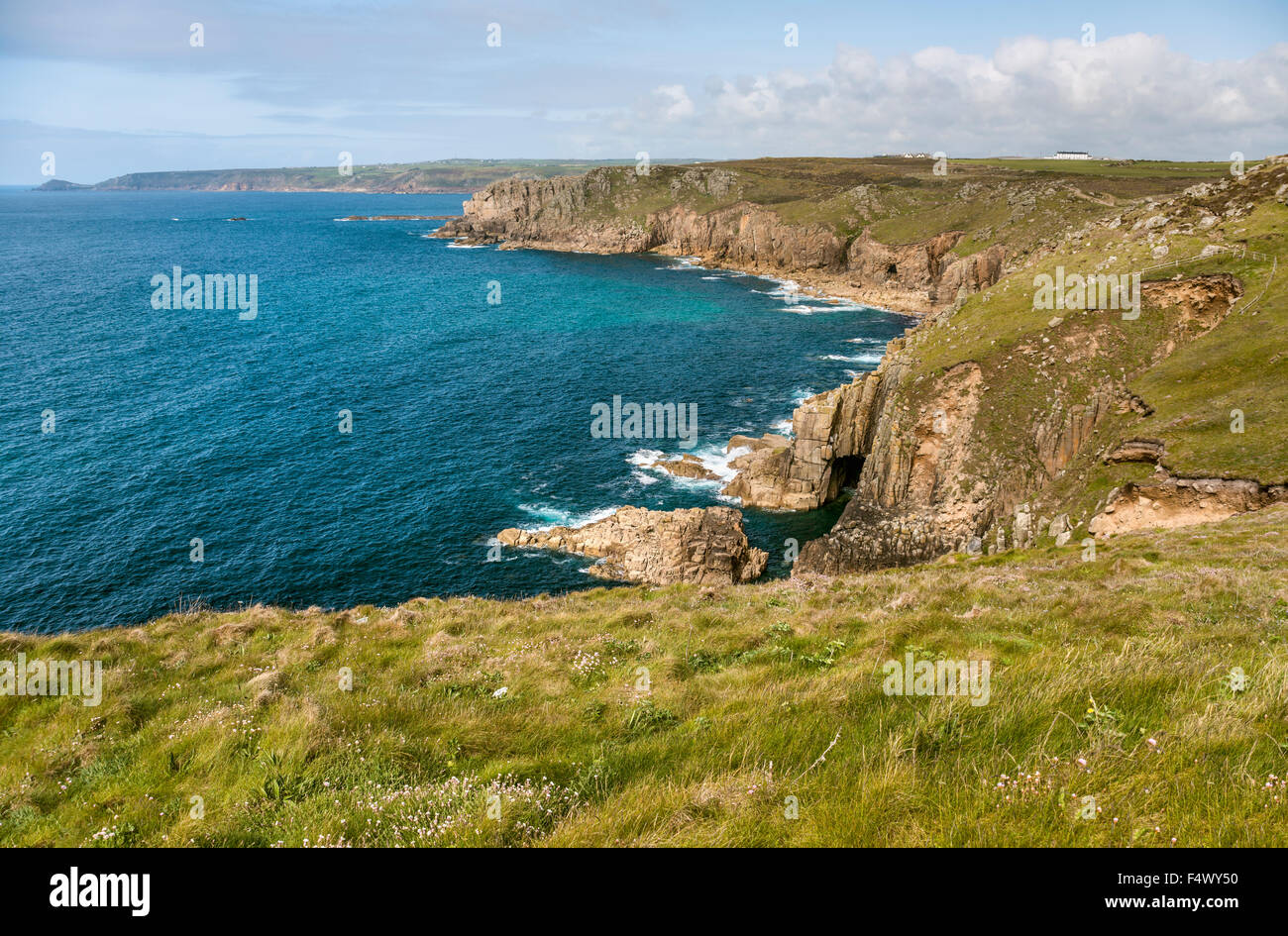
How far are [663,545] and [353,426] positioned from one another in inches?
1537

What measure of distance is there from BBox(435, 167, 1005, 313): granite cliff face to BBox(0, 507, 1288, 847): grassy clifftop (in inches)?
3505

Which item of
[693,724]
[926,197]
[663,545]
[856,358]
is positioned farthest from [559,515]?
[926,197]

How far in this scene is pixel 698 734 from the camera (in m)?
8.52

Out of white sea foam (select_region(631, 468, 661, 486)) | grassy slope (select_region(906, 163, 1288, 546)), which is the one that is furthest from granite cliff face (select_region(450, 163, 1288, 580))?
white sea foam (select_region(631, 468, 661, 486))

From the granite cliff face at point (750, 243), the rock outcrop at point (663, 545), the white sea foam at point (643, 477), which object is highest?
the granite cliff face at point (750, 243)

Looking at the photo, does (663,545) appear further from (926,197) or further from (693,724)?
(926,197)

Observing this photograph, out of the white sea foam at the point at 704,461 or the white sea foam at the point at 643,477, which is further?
the white sea foam at the point at 704,461

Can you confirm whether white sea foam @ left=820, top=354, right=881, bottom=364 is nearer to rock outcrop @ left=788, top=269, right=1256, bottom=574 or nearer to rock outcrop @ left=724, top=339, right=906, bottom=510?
rock outcrop @ left=724, top=339, right=906, bottom=510

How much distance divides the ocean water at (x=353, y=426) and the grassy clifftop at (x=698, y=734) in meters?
29.8

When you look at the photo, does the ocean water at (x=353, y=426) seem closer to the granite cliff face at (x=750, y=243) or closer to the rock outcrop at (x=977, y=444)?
the rock outcrop at (x=977, y=444)

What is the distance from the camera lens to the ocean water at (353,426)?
4572 cm

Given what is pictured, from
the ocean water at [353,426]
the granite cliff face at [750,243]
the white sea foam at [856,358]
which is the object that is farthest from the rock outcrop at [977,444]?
the granite cliff face at [750,243]

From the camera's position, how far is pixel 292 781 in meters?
8.55
